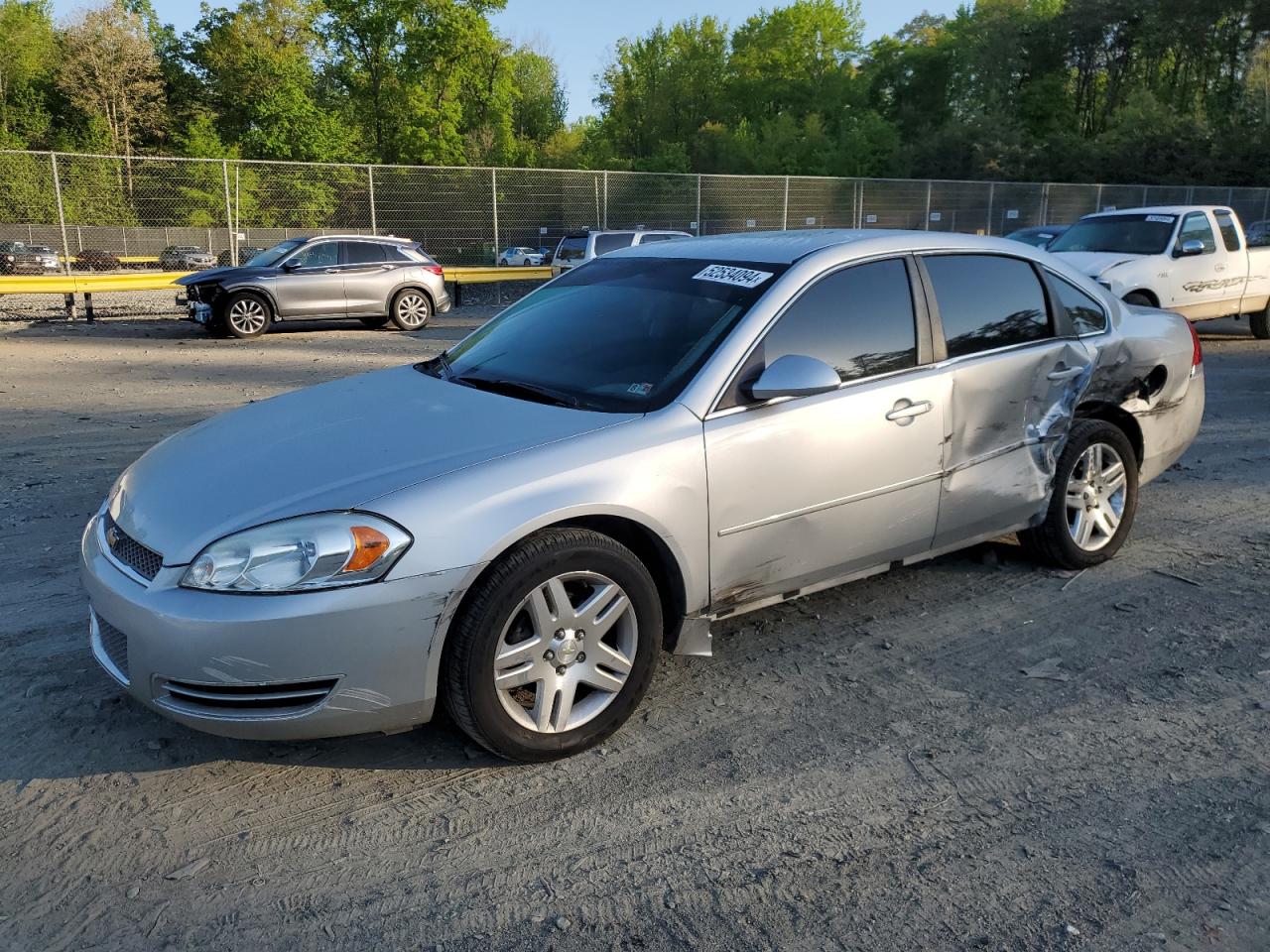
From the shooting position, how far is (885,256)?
4082 mm

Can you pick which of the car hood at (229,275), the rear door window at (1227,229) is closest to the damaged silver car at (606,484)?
the rear door window at (1227,229)

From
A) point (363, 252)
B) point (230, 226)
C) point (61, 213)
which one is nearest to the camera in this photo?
point (363, 252)

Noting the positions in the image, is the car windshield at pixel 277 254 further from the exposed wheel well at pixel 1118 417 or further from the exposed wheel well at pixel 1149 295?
the exposed wheel well at pixel 1118 417

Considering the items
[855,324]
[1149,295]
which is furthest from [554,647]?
[1149,295]

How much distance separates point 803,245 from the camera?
4.06 metres

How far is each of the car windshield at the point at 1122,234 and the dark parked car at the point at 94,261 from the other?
16.1 m

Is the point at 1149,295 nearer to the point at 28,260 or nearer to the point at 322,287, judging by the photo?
the point at 322,287

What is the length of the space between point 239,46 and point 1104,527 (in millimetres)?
60553

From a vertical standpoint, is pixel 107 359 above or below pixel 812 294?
below

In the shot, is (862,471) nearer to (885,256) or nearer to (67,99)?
(885,256)

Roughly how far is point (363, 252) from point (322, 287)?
952 mm

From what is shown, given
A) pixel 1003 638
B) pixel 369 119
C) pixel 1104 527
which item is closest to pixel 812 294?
pixel 1003 638

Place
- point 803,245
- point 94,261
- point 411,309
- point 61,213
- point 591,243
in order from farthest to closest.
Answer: point 591,243 < point 94,261 < point 61,213 < point 411,309 < point 803,245

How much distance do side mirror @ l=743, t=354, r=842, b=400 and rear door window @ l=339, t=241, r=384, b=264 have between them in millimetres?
13668
